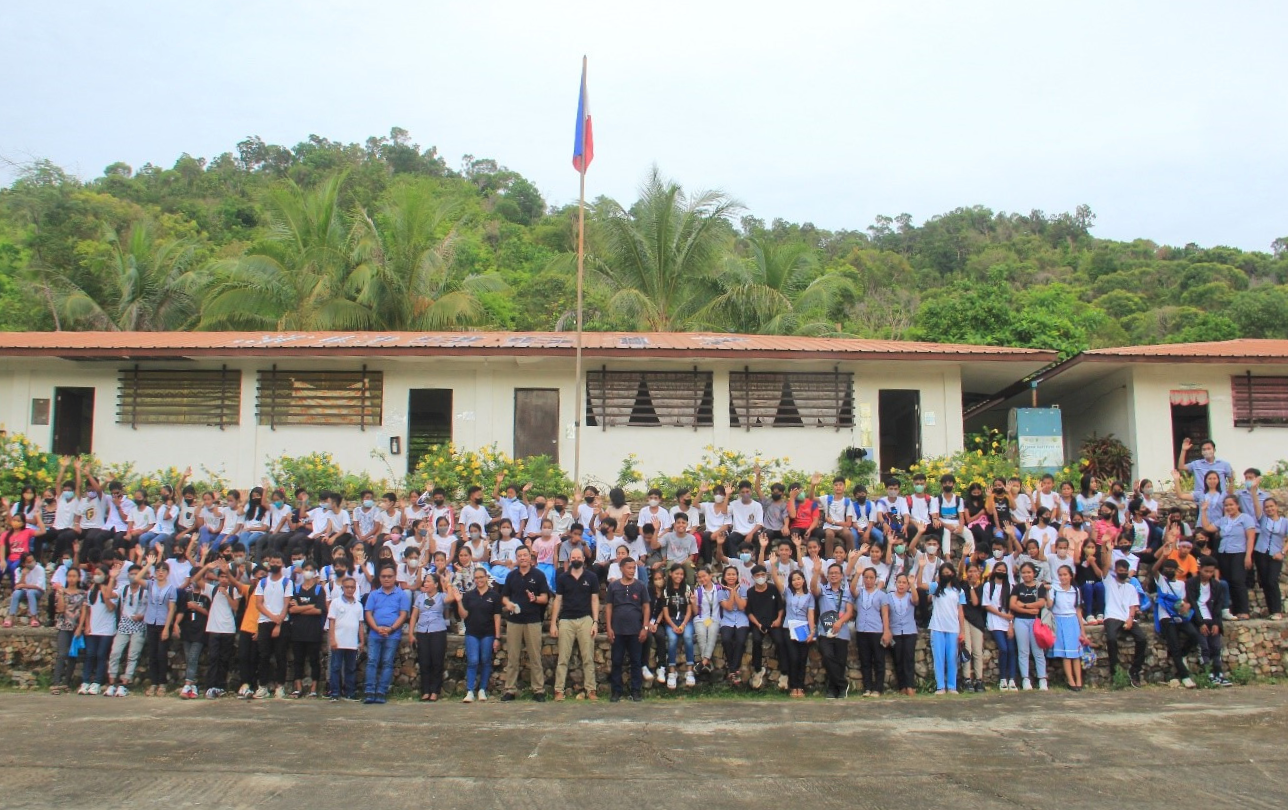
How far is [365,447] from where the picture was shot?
56.0ft

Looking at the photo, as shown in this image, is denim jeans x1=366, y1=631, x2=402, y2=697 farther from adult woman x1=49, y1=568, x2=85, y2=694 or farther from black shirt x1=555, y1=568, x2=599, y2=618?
adult woman x1=49, y1=568, x2=85, y2=694

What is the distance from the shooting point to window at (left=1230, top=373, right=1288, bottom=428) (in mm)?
16922

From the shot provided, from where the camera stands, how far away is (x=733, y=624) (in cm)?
1102

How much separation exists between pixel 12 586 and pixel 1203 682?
14.3 meters

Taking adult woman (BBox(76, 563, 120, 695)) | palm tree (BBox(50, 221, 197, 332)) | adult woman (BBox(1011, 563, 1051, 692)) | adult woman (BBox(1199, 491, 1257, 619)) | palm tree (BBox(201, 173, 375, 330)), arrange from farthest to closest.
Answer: palm tree (BBox(50, 221, 197, 332)) < palm tree (BBox(201, 173, 375, 330)) < adult woman (BBox(1199, 491, 1257, 619)) < adult woman (BBox(76, 563, 120, 695)) < adult woman (BBox(1011, 563, 1051, 692))

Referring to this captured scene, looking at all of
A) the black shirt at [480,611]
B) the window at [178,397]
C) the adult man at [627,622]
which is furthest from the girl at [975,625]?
the window at [178,397]

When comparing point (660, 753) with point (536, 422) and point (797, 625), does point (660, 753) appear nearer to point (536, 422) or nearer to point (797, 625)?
point (797, 625)

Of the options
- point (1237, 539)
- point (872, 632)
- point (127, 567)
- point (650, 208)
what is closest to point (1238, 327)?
point (650, 208)

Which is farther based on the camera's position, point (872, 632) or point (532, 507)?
point (532, 507)

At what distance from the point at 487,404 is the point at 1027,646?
9.60m

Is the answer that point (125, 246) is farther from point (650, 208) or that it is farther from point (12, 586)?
point (12, 586)

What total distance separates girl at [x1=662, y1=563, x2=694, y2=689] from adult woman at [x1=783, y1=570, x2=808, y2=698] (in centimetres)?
105

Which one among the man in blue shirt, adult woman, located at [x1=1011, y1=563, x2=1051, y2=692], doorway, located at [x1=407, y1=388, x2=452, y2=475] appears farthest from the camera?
doorway, located at [x1=407, y1=388, x2=452, y2=475]

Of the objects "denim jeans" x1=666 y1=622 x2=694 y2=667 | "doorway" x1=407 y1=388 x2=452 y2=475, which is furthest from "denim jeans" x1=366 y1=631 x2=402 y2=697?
"doorway" x1=407 y1=388 x2=452 y2=475
